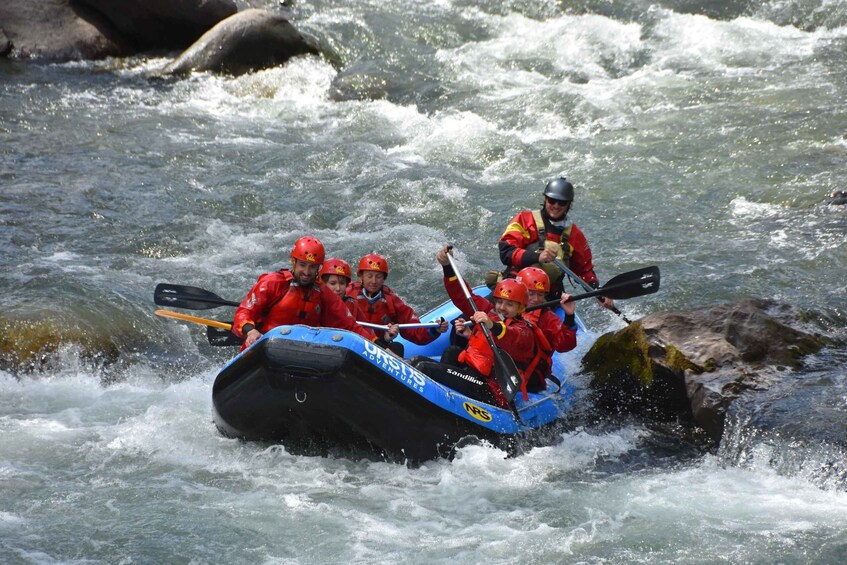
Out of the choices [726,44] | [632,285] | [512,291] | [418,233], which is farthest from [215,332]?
[726,44]

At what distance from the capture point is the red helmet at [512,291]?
285 inches

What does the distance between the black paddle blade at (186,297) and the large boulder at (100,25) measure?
9420 mm

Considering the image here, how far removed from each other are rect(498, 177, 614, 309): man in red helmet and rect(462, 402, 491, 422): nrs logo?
147cm

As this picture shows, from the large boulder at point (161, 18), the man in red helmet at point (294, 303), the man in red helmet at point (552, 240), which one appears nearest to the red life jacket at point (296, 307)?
the man in red helmet at point (294, 303)

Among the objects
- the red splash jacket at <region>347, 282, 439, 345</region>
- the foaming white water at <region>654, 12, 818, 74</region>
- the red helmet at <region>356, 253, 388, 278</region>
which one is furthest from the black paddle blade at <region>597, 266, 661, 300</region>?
the foaming white water at <region>654, 12, 818, 74</region>

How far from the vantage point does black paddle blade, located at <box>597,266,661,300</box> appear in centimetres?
812

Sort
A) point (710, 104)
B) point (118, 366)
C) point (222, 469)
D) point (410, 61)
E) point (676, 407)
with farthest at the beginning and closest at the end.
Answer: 1. point (410, 61)
2. point (710, 104)
3. point (118, 366)
4. point (676, 407)
5. point (222, 469)

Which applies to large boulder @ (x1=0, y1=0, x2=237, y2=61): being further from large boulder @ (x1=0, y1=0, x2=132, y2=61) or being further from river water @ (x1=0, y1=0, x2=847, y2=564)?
river water @ (x1=0, y1=0, x2=847, y2=564)

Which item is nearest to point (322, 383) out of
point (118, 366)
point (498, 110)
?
point (118, 366)

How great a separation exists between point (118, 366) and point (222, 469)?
7.50 ft

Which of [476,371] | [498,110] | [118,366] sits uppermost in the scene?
[498,110]

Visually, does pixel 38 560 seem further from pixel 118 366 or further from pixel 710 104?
pixel 710 104

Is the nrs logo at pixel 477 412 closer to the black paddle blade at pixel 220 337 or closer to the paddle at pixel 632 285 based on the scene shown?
the paddle at pixel 632 285

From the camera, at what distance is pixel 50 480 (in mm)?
6805
